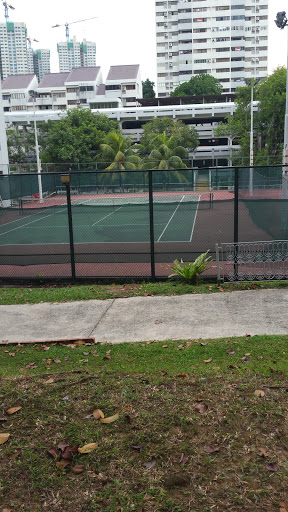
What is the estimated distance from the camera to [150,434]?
458 centimetres

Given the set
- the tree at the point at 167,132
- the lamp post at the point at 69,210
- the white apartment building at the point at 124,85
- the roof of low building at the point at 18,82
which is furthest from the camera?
the roof of low building at the point at 18,82

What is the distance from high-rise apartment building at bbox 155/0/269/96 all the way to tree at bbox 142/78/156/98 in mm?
3445

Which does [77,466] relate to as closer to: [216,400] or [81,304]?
[216,400]

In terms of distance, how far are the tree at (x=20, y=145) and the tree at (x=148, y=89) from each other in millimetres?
74846

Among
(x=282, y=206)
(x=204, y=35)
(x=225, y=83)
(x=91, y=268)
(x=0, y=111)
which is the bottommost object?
(x=91, y=268)

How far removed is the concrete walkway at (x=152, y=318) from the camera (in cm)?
790

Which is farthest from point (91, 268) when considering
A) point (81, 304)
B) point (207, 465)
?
point (207, 465)

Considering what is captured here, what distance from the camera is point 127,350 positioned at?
711cm

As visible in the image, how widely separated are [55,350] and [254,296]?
4.24 metres

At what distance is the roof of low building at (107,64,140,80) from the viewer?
116 m

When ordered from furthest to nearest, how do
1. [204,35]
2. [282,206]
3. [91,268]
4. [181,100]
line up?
[204,35], [181,100], [91,268], [282,206]

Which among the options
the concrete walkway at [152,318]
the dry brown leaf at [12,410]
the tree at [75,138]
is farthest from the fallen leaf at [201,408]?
the tree at [75,138]

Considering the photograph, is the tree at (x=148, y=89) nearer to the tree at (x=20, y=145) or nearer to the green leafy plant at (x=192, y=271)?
the tree at (x=20, y=145)

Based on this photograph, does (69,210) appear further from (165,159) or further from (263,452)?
(165,159)
